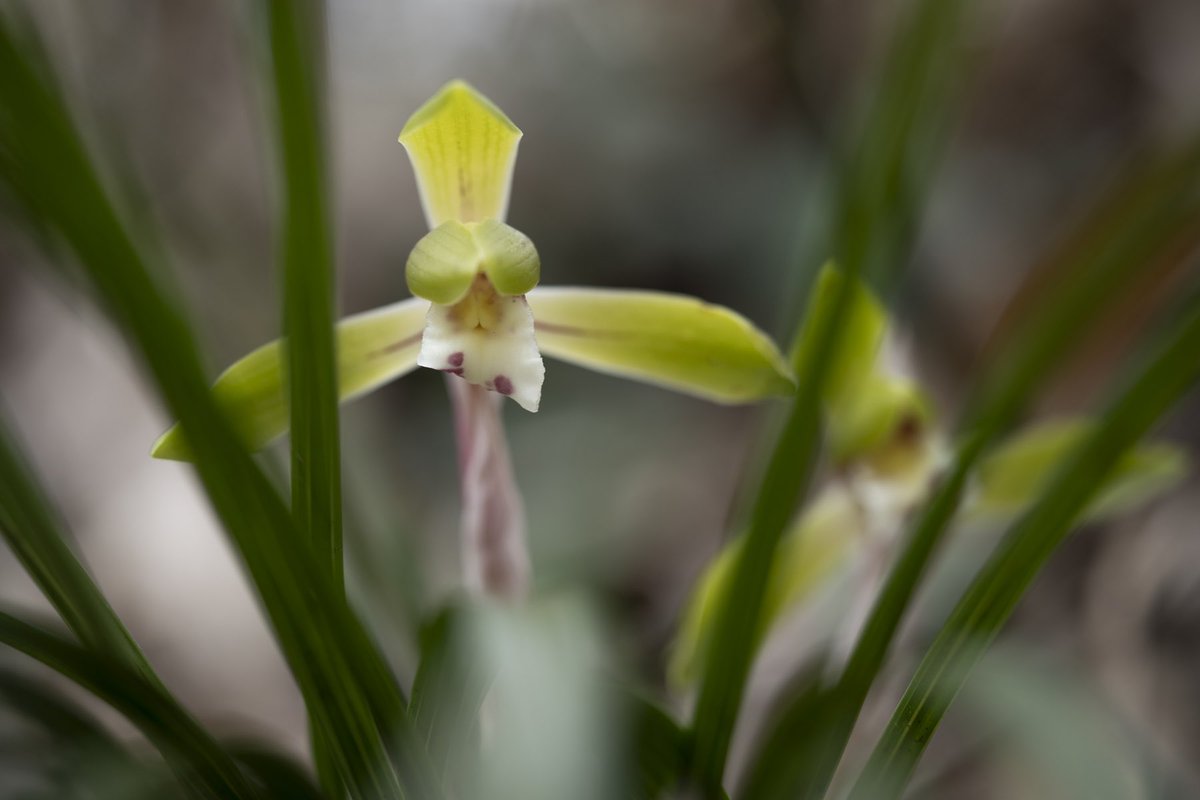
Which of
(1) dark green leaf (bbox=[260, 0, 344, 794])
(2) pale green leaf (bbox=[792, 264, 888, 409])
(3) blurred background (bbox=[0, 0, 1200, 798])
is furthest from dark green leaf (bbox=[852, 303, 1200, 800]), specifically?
(3) blurred background (bbox=[0, 0, 1200, 798])

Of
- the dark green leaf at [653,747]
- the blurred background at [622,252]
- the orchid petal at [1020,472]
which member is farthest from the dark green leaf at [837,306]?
the blurred background at [622,252]

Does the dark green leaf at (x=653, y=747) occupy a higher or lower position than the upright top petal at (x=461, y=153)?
lower

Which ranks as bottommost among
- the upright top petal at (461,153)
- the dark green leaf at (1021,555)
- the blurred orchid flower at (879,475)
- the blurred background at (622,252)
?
the dark green leaf at (1021,555)

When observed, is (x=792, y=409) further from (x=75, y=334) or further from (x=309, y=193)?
(x=75, y=334)

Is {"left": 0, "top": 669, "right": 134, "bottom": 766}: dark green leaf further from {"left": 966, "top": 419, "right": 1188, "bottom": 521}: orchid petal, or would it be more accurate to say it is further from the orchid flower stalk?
{"left": 966, "top": 419, "right": 1188, "bottom": 521}: orchid petal

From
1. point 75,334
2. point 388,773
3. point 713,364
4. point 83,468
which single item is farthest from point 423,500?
point 388,773

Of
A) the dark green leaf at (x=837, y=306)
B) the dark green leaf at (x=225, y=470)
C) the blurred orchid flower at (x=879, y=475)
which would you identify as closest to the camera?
the dark green leaf at (x=225, y=470)

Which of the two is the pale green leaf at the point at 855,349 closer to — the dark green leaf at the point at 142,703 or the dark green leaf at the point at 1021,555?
the dark green leaf at the point at 1021,555

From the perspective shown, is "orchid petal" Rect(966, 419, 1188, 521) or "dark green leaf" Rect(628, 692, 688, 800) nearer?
"dark green leaf" Rect(628, 692, 688, 800)
